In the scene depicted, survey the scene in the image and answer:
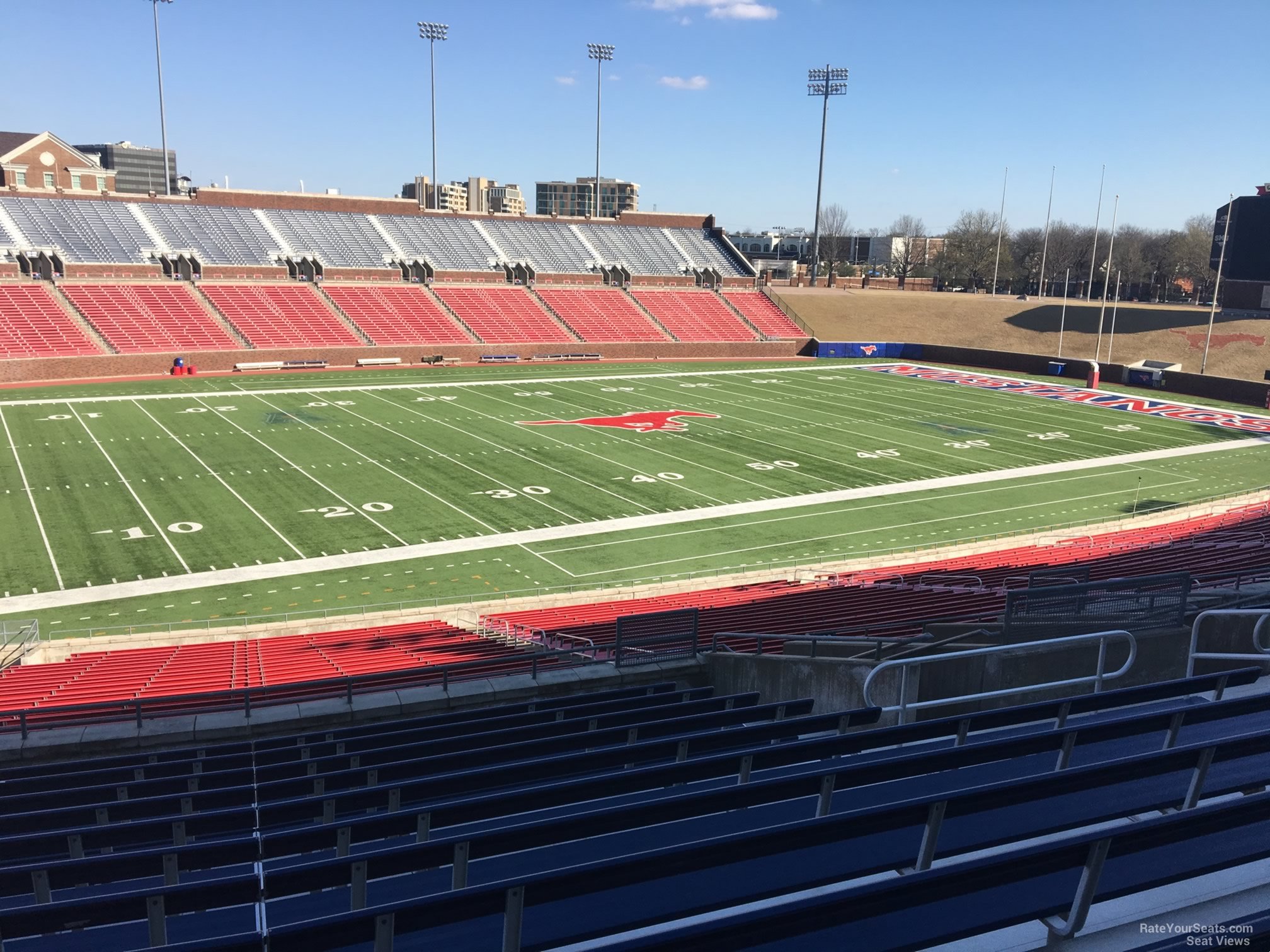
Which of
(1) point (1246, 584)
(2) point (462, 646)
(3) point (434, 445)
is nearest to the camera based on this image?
(1) point (1246, 584)

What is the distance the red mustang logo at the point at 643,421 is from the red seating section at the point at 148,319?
21.5m

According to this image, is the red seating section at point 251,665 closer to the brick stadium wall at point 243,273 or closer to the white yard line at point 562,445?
the white yard line at point 562,445

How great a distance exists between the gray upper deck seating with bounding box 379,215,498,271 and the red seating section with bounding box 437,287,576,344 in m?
3.34

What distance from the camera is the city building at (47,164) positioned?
93562 mm

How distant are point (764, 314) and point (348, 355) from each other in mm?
30822

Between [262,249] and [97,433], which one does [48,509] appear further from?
[262,249]

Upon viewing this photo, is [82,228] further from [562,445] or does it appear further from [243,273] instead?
[562,445]

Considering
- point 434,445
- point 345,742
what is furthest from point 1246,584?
point 434,445

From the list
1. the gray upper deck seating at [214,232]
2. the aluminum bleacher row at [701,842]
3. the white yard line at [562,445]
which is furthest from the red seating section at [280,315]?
the aluminum bleacher row at [701,842]

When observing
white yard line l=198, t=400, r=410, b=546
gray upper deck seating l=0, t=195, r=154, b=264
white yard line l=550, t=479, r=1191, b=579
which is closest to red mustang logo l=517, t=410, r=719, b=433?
white yard line l=198, t=400, r=410, b=546

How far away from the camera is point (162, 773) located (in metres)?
8.44

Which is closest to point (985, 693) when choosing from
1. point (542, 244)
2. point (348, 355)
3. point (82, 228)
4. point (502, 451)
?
point (502, 451)

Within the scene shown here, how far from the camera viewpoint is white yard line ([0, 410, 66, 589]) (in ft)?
73.9

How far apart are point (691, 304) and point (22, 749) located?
2524 inches
